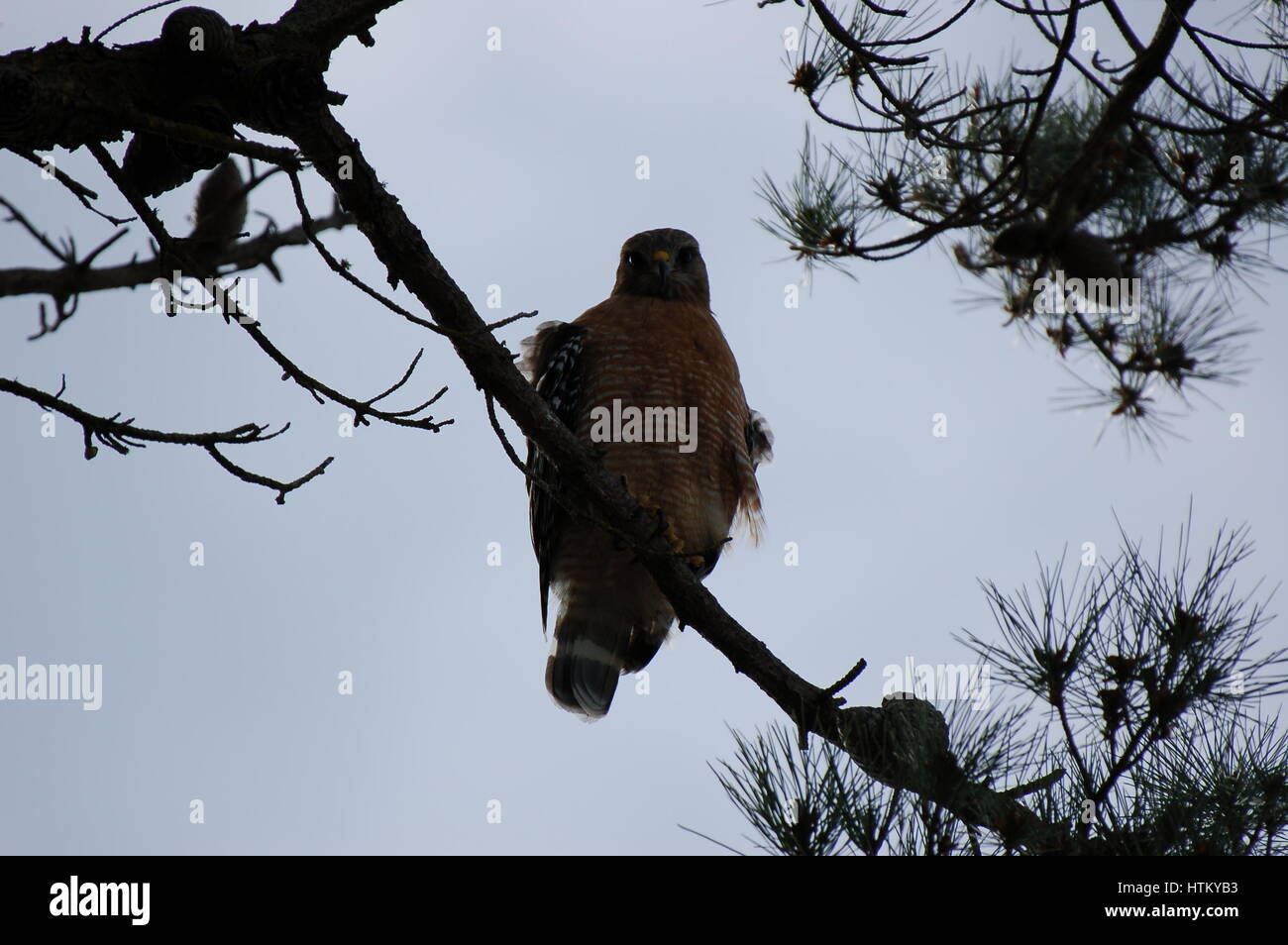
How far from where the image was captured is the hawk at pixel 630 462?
600 centimetres

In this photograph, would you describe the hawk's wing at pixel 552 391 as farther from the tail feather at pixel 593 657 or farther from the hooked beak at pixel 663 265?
the hooked beak at pixel 663 265

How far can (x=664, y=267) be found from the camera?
21.8 feet

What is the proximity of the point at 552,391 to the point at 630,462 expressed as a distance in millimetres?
528

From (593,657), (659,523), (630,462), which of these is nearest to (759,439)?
(630,462)

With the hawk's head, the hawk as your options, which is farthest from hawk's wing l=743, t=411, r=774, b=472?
the hawk's head

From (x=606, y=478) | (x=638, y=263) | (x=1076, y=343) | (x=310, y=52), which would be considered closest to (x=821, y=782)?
(x=606, y=478)

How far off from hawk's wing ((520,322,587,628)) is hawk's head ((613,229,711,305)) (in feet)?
2.16

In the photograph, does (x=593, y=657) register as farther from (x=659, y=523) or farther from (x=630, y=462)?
(x=659, y=523)

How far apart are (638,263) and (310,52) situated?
3944 millimetres

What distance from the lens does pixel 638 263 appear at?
6934mm

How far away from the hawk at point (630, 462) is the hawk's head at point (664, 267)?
0.98 feet

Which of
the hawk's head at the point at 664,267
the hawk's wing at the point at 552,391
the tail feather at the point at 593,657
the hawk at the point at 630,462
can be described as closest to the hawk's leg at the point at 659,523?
the hawk at the point at 630,462

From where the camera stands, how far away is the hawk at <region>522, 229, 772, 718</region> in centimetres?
600
